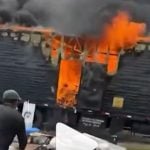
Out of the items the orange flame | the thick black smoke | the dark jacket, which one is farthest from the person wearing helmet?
the thick black smoke

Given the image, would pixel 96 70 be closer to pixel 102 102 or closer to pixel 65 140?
pixel 102 102

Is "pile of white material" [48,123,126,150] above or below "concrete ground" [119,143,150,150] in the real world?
above

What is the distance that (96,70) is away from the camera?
15719 mm

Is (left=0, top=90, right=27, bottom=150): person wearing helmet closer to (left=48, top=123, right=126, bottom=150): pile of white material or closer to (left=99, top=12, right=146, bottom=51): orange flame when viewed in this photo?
(left=48, top=123, right=126, bottom=150): pile of white material

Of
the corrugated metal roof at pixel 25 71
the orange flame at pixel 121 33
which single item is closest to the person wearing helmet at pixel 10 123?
the orange flame at pixel 121 33

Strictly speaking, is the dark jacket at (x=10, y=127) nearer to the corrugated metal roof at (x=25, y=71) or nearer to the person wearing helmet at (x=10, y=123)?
the person wearing helmet at (x=10, y=123)

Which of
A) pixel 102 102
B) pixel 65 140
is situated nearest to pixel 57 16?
pixel 102 102

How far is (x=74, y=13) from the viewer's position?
59.0 feet

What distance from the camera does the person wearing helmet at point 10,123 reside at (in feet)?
21.4

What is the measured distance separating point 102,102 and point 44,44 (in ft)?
6.87

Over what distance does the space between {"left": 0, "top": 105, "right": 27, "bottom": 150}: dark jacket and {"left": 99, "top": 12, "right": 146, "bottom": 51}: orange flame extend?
9.36 m

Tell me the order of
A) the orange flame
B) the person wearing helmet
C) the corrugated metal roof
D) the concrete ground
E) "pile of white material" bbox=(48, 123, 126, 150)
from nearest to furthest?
1. the person wearing helmet
2. "pile of white material" bbox=(48, 123, 126, 150)
3. the concrete ground
4. the orange flame
5. the corrugated metal roof

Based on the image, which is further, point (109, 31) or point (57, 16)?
point (57, 16)

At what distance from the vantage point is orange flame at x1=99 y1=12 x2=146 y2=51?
51.8 ft
